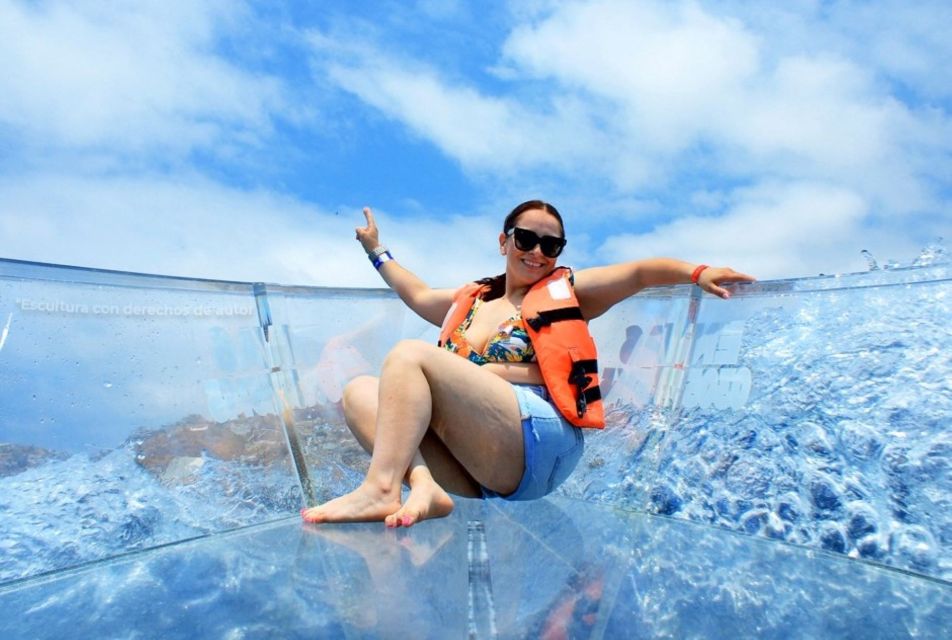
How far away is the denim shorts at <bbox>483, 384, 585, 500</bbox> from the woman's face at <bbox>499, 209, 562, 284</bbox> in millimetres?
434

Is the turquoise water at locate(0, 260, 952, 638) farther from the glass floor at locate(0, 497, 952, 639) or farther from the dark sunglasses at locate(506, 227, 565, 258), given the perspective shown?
the dark sunglasses at locate(506, 227, 565, 258)

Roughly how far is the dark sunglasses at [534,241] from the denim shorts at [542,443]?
481mm

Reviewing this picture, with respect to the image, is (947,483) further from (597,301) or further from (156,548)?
(156,548)

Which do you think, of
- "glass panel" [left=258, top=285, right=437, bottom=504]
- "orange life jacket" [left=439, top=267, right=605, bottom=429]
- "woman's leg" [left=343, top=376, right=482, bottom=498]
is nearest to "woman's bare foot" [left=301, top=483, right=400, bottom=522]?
"woman's leg" [left=343, top=376, right=482, bottom=498]

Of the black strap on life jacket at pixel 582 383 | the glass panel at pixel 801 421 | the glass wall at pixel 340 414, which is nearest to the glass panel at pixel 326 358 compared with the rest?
the glass wall at pixel 340 414

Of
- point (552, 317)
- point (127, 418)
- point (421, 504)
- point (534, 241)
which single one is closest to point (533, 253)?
point (534, 241)

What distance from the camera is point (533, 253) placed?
2473mm

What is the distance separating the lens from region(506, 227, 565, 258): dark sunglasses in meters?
2.45

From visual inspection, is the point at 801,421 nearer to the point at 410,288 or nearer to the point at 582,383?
the point at 582,383

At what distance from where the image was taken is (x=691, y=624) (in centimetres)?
123

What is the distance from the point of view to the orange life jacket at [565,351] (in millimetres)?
2225

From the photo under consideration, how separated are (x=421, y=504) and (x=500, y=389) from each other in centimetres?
40

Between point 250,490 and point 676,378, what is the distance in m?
1.66

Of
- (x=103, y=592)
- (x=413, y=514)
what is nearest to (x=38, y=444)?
(x=103, y=592)
